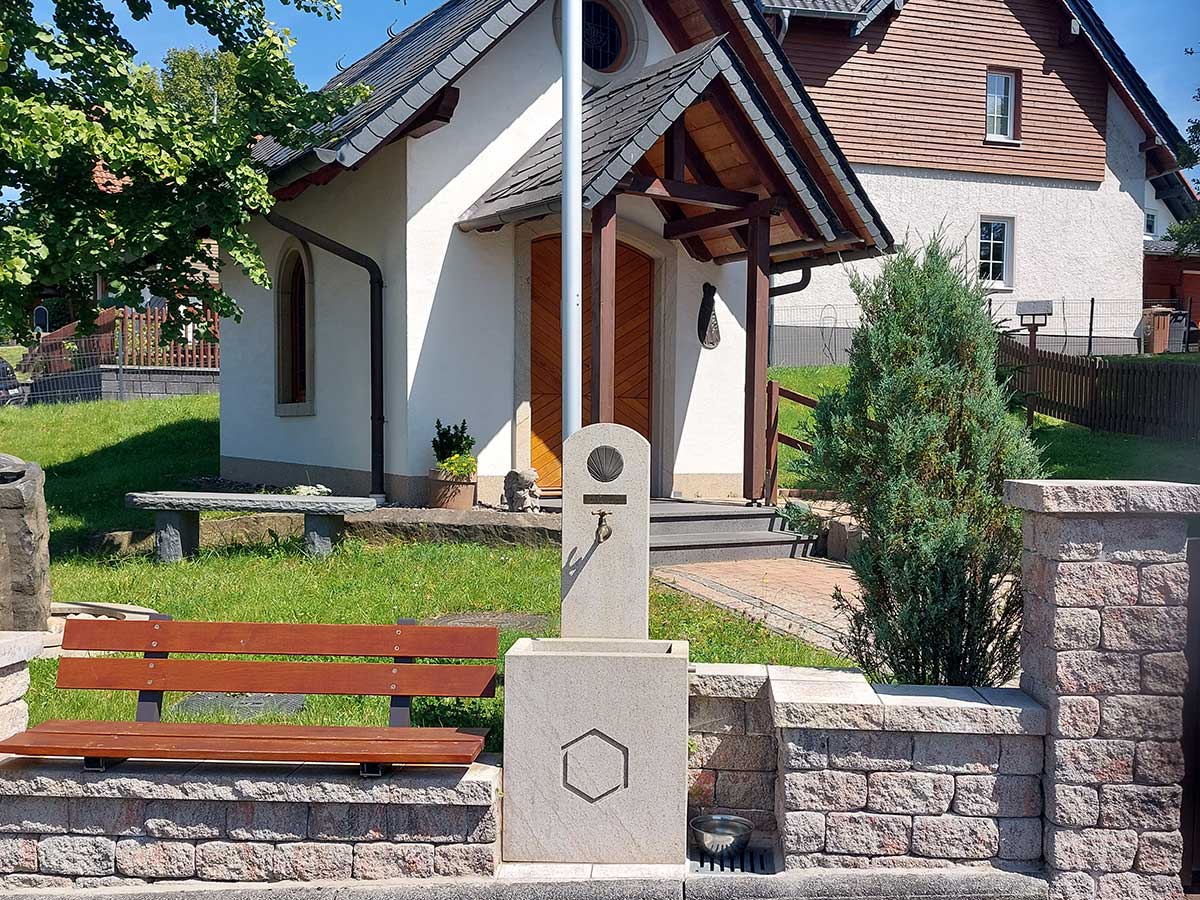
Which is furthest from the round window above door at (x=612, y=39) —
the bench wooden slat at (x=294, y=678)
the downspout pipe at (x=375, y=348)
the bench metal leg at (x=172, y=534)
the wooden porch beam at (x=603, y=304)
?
the bench wooden slat at (x=294, y=678)

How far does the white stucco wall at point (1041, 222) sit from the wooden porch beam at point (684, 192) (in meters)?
12.4

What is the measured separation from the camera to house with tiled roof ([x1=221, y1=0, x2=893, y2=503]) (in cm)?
1061

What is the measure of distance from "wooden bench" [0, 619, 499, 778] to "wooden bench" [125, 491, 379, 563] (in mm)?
4657

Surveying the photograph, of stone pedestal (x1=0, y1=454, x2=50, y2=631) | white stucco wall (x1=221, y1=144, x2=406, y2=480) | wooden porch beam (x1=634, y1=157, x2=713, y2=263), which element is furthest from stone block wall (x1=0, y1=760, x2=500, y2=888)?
wooden porch beam (x1=634, y1=157, x2=713, y2=263)

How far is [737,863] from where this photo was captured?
4.50m

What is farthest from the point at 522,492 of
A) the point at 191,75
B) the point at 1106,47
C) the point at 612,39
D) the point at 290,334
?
the point at 191,75

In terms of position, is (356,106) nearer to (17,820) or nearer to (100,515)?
(100,515)

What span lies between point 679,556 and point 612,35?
19.5ft

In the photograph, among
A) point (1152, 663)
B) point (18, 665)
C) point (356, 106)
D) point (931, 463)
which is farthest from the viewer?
point (356, 106)

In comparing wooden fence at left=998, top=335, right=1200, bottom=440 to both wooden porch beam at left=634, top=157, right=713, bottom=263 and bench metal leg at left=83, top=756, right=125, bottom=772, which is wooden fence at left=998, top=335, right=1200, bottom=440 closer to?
wooden porch beam at left=634, top=157, right=713, bottom=263

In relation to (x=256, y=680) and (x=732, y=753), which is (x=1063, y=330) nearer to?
(x=732, y=753)

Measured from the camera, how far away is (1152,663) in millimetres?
4312

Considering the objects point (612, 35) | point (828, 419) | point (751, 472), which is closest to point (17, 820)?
point (828, 419)

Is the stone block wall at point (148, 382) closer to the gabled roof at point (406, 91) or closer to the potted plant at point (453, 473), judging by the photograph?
the gabled roof at point (406, 91)
